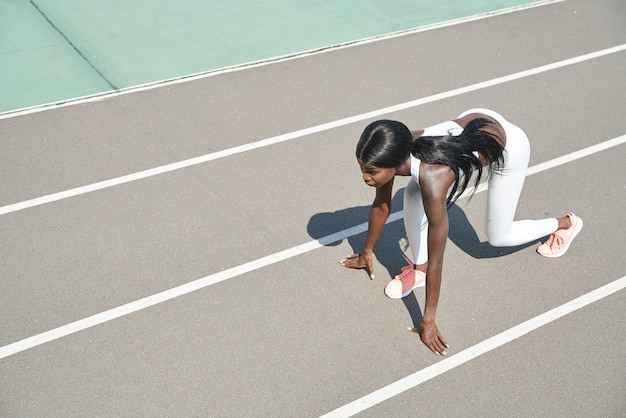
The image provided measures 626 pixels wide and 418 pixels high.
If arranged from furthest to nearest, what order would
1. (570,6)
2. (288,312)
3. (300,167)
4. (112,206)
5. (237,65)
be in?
(570,6) → (237,65) → (300,167) → (112,206) → (288,312)

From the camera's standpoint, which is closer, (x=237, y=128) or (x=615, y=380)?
(x=615, y=380)

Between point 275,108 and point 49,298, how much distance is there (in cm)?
375

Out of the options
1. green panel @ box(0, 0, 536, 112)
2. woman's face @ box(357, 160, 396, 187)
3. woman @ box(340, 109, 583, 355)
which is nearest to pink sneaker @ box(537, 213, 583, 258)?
woman @ box(340, 109, 583, 355)

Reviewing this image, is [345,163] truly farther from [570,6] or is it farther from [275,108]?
[570,6]

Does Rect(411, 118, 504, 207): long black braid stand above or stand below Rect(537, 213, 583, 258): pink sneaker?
above

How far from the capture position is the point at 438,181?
4.75 meters

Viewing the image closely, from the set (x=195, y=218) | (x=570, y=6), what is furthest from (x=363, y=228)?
(x=570, y=6)

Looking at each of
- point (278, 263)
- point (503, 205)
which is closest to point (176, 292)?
point (278, 263)

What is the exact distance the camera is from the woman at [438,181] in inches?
185

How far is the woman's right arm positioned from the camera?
5477 millimetres

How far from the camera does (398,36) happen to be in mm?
10461

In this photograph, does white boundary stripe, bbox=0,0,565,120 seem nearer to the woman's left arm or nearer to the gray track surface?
the gray track surface

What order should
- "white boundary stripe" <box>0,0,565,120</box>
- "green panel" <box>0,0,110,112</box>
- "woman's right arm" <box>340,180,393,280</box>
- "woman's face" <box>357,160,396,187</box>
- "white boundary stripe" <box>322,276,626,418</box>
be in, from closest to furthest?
"woman's face" <box>357,160,396,187</box>, "white boundary stripe" <box>322,276,626,418</box>, "woman's right arm" <box>340,180,393,280</box>, "white boundary stripe" <box>0,0,565,120</box>, "green panel" <box>0,0,110,112</box>

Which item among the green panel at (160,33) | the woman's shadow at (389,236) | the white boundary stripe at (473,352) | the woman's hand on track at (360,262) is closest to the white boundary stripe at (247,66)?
the green panel at (160,33)
